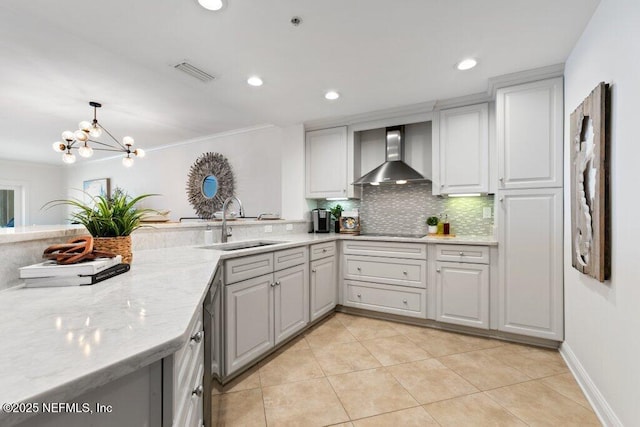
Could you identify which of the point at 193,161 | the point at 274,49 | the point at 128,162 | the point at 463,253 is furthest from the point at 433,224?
the point at 128,162

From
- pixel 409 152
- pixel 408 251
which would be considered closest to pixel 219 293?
pixel 408 251

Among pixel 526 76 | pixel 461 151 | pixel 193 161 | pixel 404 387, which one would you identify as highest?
pixel 526 76

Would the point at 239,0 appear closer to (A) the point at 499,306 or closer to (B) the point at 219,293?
(B) the point at 219,293

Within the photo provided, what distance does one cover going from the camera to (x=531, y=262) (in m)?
2.34

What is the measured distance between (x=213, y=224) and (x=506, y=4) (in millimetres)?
2497

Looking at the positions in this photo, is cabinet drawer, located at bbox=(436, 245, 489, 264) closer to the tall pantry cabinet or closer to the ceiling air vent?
the tall pantry cabinet

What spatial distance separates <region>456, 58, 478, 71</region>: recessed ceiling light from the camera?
85.6 inches

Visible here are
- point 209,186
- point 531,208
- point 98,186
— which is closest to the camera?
point 531,208

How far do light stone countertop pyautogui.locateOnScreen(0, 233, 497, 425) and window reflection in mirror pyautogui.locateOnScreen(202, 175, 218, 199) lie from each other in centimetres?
370

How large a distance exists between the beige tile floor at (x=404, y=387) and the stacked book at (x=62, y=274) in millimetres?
1059

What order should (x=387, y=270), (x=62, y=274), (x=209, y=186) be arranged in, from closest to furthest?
1. (x=62, y=274)
2. (x=387, y=270)
3. (x=209, y=186)

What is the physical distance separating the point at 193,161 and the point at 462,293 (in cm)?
456

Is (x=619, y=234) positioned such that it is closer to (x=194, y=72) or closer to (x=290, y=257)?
(x=290, y=257)

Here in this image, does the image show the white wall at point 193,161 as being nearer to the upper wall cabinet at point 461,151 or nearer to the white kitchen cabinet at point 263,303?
the white kitchen cabinet at point 263,303
